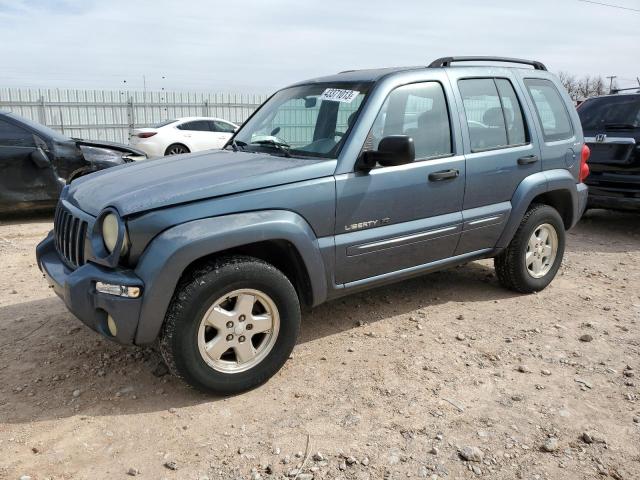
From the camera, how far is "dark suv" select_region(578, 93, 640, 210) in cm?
700

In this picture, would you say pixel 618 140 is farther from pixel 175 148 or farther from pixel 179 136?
pixel 175 148

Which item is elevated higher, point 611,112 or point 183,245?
point 611,112

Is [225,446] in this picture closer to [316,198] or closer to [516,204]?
[316,198]

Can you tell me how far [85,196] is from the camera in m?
3.55

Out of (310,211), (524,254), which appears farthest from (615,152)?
(310,211)

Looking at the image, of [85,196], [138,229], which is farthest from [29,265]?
[138,229]

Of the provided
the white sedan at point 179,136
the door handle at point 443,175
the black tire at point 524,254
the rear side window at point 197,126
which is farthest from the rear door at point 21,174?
the rear side window at point 197,126

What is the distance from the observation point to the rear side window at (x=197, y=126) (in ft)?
49.6

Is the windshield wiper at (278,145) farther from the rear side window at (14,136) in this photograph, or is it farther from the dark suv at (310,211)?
the rear side window at (14,136)

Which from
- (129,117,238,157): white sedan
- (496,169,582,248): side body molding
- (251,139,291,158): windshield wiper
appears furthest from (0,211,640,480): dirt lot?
(129,117,238,157): white sedan

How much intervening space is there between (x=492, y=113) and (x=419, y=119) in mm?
806

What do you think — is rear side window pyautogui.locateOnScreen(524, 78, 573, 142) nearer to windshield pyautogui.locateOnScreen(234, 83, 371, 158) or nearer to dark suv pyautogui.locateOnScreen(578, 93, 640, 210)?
windshield pyautogui.locateOnScreen(234, 83, 371, 158)

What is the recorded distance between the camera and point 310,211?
3447 mm

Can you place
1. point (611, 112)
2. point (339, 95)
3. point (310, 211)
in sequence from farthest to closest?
1. point (611, 112)
2. point (339, 95)
3. point (310, 211)
